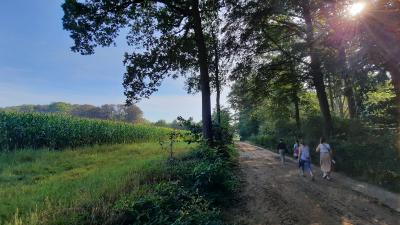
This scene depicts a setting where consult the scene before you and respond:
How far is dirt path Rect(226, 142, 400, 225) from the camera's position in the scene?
398 inches

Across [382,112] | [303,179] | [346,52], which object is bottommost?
[303,179]

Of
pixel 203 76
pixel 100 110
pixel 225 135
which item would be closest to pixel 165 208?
pixel 203 76

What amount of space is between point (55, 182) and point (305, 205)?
9.32 m

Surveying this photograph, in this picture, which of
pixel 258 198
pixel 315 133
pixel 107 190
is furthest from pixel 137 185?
pixel 315 133

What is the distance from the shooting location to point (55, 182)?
47.1 ft

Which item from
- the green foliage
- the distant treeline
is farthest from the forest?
the distant treeline

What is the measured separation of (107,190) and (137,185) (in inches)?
41.2

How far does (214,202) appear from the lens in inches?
443

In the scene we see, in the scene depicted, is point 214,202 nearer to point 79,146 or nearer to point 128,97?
point 128,97

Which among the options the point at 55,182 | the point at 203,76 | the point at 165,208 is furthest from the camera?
the point at 203,76

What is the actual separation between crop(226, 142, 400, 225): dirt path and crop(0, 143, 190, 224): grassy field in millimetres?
3556

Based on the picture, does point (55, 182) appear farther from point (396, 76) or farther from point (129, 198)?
point (396, 76)

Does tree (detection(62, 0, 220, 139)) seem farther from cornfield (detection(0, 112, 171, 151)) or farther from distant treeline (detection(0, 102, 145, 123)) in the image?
distant treeline (detection(0, 102, 145, 123))

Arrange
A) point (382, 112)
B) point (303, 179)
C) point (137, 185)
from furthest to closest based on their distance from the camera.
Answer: point (382, 112)
point (303, 179)
point (137, 185)
